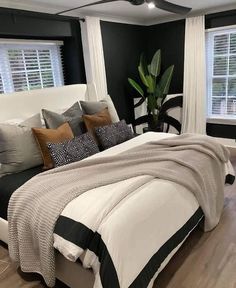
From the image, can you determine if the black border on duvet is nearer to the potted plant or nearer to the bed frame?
the bed frame

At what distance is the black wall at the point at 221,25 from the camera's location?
3945mm

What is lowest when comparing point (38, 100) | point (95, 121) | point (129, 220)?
point (129, 220)

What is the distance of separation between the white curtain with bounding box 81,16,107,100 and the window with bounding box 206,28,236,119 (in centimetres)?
184

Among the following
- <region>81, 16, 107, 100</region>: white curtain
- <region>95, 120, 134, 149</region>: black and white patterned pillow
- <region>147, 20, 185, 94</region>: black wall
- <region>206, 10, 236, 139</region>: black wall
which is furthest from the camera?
<region>147, 20, 185, 94</region>: black wall

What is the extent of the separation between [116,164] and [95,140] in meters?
0.84

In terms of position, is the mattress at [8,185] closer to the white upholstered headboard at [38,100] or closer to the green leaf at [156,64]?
the white upholstered headboard at [38,100]

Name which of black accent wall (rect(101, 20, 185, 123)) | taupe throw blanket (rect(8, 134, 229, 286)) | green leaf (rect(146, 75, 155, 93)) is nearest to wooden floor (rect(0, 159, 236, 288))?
taupe throw blanket (rect(8, 134, 229, 286))

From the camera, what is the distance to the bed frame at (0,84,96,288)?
163cm

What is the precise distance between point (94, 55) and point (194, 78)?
176 centimetres

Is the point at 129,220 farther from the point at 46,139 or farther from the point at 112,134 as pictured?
the point at 112,134

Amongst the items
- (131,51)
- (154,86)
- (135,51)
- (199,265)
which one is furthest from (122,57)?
(199,265)

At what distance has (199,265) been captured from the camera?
1939mm

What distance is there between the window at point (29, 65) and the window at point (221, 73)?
2508 millimetres

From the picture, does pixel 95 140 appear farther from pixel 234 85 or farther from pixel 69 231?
pixel 234 85
